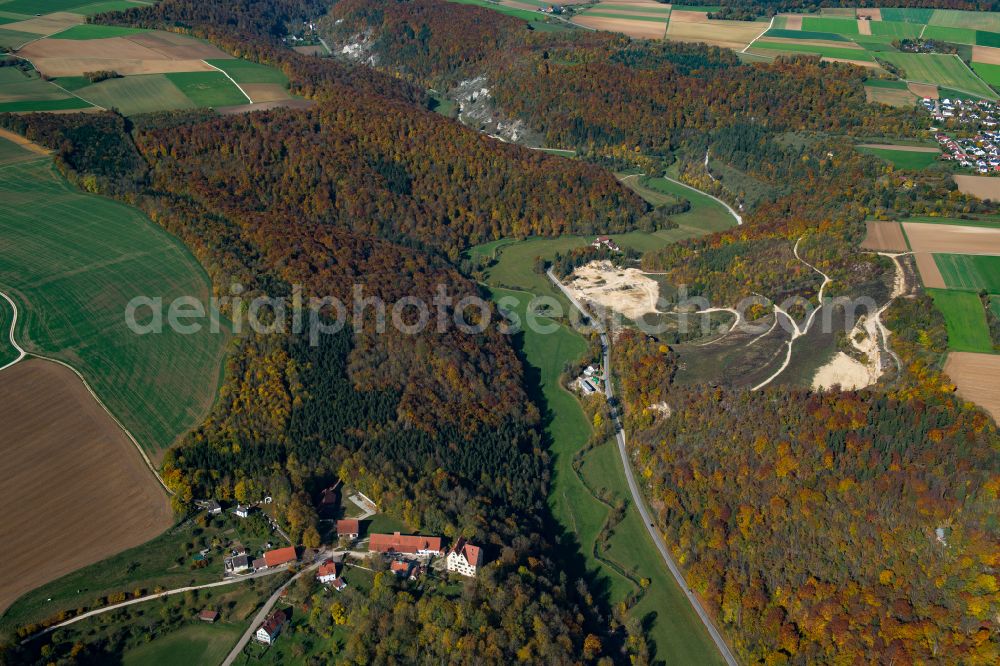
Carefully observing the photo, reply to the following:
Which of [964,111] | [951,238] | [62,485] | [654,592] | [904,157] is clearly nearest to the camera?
[654,592]

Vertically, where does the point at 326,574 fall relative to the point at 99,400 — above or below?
below

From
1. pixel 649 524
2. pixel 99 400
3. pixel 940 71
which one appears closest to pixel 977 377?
pixel 649 524

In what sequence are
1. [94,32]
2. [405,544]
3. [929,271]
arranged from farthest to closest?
[94,32] < [929,271] < [405,544]

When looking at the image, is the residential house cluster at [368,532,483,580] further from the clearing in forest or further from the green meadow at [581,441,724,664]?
the clearing in forest

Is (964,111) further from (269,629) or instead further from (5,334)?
(5,334)

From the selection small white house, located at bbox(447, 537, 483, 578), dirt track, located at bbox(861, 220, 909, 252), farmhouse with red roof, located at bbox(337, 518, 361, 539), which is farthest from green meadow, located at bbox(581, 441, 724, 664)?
dirt track, located at bbox(861, 220, 909, 252)

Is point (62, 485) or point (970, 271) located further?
point (970, 271)

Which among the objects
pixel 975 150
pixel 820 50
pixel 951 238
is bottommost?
pixel 951 238

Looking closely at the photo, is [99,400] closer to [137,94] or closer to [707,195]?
[137,94]
